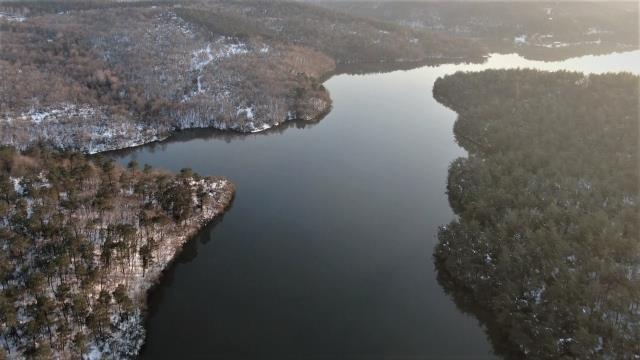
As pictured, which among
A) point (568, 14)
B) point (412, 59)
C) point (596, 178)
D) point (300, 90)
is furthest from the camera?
point (568, 14)

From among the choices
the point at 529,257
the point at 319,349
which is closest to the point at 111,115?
the point at 319,349

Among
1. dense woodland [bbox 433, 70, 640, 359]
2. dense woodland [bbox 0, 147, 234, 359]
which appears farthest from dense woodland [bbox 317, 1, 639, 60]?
dense woodland [bbox 0, 147, 234, 359]

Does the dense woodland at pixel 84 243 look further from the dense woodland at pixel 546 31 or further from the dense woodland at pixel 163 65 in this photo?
the dense woodland at pixel 546 31

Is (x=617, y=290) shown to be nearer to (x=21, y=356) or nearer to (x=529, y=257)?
(x=529, y=257)

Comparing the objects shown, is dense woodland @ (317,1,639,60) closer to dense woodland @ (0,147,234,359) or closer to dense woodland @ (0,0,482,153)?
dense woodland @ (0,0,482,153)

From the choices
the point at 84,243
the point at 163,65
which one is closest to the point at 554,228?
the point at 84,243

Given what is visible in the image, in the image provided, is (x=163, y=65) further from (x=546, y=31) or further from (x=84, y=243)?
(x=546, y=31)
